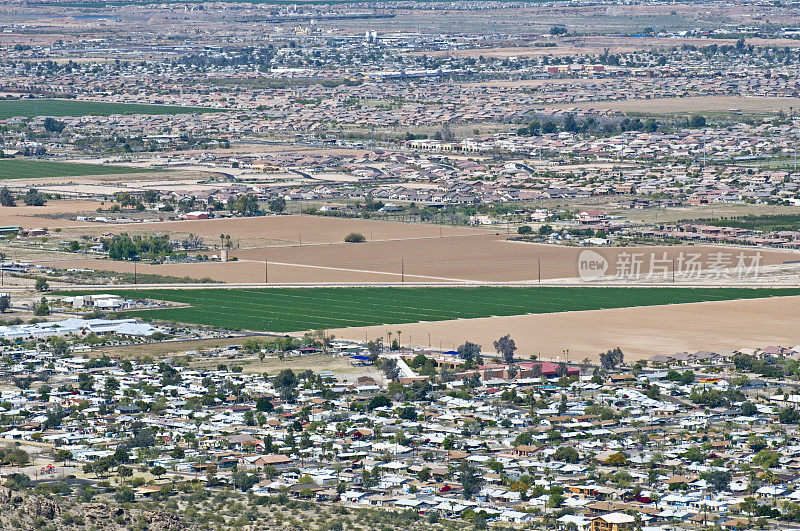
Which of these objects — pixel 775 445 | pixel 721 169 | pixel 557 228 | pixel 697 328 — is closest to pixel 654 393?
pixel 775 445

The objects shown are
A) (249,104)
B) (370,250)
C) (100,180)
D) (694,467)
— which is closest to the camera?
(694,467)

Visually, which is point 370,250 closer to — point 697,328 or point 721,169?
point 697,328

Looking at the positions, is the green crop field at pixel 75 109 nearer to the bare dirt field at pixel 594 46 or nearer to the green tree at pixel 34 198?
the green tree at pixel 34 198

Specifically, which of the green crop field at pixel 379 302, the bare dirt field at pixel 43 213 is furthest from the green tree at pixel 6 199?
the green crop field at pixel 379 302

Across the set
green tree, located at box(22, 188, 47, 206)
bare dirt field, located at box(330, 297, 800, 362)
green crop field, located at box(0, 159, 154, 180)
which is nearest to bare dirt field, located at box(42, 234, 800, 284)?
bare dirt field, located at box(330, 297, 800, 362)

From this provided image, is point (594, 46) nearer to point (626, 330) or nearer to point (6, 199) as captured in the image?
point (6, 199)

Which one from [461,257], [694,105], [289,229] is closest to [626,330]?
[461,257]
